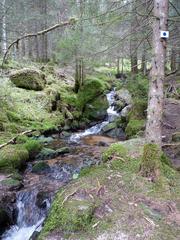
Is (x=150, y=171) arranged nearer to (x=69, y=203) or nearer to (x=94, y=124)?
(x=69, y=203)

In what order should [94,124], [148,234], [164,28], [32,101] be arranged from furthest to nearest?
[94,124]
[32,101]
[164,28]
[148,234]

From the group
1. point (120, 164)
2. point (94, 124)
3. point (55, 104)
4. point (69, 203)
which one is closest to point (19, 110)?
point (55, 104)

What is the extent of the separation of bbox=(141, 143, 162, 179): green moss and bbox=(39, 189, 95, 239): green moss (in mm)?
1212

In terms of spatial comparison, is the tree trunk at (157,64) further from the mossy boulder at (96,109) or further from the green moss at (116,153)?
the mossy boulder at (96,109)

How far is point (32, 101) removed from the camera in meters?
13.6

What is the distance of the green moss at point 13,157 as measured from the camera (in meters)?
8.51

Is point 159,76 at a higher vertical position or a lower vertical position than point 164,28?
lower

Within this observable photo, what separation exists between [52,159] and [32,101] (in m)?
4.71

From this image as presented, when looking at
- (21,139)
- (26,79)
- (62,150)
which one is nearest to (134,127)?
(62,150)

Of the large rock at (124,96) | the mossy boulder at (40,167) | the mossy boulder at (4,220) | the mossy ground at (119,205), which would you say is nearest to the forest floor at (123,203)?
the mossy ground at (119,205)

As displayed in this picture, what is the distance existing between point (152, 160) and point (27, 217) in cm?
306

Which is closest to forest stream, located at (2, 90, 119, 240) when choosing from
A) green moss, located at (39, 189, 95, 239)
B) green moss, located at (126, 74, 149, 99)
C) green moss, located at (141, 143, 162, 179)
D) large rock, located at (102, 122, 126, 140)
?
large rock, located at (102, 122, 126, 140)

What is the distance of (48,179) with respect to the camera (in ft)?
26.6

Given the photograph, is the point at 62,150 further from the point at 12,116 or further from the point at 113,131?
the point at 113,131
